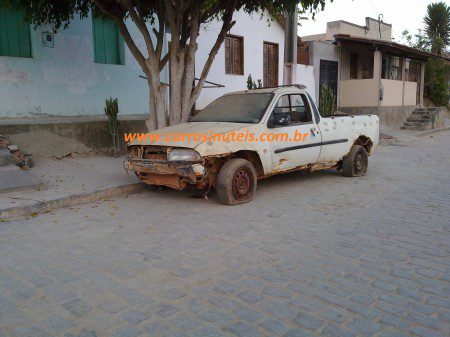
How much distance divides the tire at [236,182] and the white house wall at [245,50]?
25.5ft

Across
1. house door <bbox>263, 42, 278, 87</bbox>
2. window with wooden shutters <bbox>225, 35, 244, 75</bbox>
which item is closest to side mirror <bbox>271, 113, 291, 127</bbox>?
window with wooden shutters <bbox>225, 35, 244, 75</bbox>

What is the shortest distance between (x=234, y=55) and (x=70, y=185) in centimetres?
934

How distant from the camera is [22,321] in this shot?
2.78 metres

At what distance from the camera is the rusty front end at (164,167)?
555 centimetres

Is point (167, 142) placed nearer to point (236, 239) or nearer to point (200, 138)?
point (200, 138)

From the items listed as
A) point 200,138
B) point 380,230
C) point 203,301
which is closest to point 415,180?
point 380,230

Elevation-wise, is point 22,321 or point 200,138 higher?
point 200,138

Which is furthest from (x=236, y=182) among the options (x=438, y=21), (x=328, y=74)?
(x=438, y=21)

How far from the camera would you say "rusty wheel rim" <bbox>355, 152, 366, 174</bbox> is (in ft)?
26.4

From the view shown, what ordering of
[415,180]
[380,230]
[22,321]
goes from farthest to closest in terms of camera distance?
[415,180] → [380,230] → [22,321]

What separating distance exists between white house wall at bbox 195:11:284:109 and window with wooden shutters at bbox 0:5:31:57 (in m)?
5.16

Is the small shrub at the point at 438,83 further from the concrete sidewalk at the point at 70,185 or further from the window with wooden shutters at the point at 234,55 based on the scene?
the concrete sidewalk at the point at 70,185

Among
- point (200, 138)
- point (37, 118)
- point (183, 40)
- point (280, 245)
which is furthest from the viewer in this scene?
point (37, 118)

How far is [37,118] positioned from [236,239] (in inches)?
280
